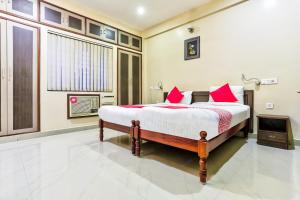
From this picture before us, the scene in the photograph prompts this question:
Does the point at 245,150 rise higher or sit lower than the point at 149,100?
lower

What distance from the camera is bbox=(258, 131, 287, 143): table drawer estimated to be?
2648mm

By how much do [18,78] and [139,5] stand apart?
3.11 m

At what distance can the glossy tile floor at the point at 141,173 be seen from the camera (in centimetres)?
142

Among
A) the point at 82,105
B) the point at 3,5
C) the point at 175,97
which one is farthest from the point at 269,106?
the point at 3,5

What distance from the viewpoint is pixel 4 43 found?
2934 mm

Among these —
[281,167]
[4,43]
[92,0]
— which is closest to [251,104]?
[281,167]

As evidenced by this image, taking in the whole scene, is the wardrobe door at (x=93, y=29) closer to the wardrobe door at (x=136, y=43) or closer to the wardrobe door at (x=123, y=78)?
the wardrobe door at (x=123, y=78)

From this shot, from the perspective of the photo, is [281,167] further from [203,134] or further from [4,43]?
[4,43]

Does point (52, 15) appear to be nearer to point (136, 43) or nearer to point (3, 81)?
point (3, 81)

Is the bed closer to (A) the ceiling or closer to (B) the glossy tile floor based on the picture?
(B) the glossy tile floor

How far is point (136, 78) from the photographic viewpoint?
17.7 ft

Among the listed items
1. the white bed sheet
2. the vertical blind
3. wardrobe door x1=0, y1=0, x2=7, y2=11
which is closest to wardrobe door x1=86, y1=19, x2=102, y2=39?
the vertical blind

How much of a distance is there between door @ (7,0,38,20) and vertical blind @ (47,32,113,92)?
451 mm

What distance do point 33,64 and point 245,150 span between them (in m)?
4.29
